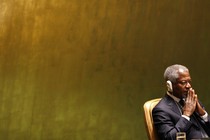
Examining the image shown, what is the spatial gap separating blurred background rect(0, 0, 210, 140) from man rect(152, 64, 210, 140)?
4.84ft

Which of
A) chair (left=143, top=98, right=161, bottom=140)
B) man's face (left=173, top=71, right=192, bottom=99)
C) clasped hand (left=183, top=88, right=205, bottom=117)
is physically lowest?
chair (left=143, top=98, right=161, bottom=140)

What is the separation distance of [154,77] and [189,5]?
35.0 inches

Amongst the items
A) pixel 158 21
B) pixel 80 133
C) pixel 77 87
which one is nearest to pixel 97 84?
pixel 77 87

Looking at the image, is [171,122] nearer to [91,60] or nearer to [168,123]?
[168,123]

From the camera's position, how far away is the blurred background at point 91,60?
4109 mm

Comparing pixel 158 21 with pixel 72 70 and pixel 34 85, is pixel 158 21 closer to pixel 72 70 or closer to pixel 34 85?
pixel 72 70

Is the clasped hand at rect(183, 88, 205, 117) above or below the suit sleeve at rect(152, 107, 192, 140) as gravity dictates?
above

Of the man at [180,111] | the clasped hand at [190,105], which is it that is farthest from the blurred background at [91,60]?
the clasped hand at [190,105]

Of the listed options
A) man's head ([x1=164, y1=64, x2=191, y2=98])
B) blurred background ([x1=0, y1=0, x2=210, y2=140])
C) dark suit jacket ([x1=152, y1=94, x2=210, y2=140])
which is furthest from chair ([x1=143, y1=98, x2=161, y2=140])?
Answer: blurred background ([x1=0, y1=0, x2=210, y2=140])

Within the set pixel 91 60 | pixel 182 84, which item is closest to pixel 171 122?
pixel 182 84

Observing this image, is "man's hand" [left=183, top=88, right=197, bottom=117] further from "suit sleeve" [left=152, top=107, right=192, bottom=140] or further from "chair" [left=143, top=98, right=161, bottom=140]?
"chair" [left=143, top=98, right=161, bottom=140]

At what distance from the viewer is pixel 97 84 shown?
445 cm

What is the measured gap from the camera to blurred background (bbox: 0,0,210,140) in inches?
162

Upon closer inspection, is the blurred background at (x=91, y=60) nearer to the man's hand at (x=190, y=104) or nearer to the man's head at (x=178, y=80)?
the man's head at (x=178, y=80)
